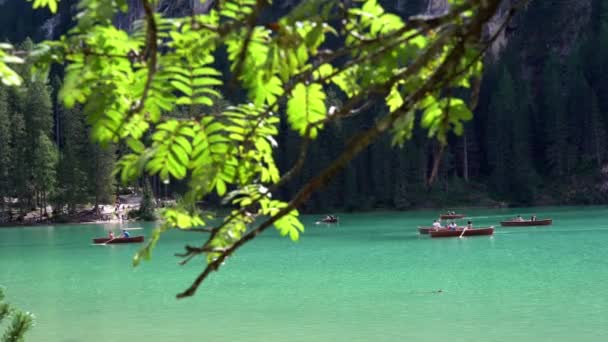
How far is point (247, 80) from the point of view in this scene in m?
1.92

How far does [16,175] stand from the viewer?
62.7 m

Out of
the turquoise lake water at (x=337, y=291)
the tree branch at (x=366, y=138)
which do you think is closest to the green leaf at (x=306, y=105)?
the tree branch at (x=366, y=138)

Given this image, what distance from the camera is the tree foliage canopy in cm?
157

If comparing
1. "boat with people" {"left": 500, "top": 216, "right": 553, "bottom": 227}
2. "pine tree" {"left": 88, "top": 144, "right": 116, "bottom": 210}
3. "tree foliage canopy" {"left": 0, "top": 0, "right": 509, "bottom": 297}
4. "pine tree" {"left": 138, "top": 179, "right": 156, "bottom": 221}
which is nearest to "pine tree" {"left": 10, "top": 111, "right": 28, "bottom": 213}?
"pine tree" {"left": 88, "top": 144, "right": 116, "bottom": 210}

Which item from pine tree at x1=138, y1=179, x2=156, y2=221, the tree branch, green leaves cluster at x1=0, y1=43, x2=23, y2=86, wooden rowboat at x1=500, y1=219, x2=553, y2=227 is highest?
green leaves cluster at x1=0, y1=43, x2=23, y2=86

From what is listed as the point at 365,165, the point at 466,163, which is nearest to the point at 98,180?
the point at 365,165

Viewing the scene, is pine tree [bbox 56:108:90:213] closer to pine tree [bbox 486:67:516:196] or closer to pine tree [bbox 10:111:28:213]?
pine tree [bbox 10:111:28:213]

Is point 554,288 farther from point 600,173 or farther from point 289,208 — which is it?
point 600,173

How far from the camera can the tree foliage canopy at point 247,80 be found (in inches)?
61.9

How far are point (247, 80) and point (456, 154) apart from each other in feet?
241

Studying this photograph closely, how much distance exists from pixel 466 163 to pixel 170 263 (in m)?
46.3

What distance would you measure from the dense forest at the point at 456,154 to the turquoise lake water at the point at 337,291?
27.1 metres

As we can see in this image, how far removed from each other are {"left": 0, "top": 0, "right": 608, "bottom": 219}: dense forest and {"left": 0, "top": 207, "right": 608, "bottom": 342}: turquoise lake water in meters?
27.1

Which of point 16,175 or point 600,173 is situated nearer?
point 16,175
